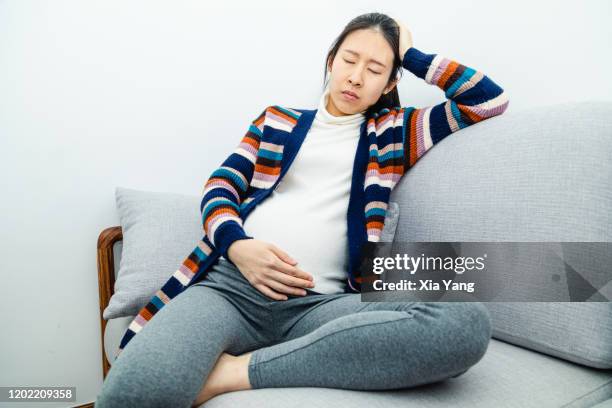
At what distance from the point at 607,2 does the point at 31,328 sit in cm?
163

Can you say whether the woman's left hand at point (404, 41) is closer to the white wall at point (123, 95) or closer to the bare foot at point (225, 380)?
the white wall at point (123, 95)

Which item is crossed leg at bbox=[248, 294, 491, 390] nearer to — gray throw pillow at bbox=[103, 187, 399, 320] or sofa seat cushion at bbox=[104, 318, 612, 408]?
sofa seat cushion at bbox=[104, 318, 612, 408]

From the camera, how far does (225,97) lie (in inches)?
54.1

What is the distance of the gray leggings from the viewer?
625 millimetres

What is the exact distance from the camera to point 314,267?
0.95m

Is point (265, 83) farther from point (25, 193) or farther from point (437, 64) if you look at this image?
point (25, 193)

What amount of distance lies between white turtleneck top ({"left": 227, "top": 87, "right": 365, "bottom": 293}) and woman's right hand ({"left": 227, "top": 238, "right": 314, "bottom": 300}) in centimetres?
9

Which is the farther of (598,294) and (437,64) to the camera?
(437,64)

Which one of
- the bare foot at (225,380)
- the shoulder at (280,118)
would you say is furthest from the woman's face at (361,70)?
the bare foot at (225,380)

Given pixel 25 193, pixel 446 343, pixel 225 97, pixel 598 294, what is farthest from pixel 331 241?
pixel 25 193

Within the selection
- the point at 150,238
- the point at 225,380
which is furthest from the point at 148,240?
the point at 225,380

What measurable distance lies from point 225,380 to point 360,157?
60cm

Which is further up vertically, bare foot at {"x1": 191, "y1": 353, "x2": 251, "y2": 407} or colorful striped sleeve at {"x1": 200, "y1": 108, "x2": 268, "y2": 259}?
colorful striped sleeve at {"x1": 200, "y1": 108, "x2": 268, "y2": 259}

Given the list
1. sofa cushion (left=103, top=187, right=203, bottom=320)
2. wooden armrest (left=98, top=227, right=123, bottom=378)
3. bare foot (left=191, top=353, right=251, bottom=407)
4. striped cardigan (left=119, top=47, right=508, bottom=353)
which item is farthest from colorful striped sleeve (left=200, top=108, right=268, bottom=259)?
wooden armrest (left=98, top=227, right=123, bottom=378)
